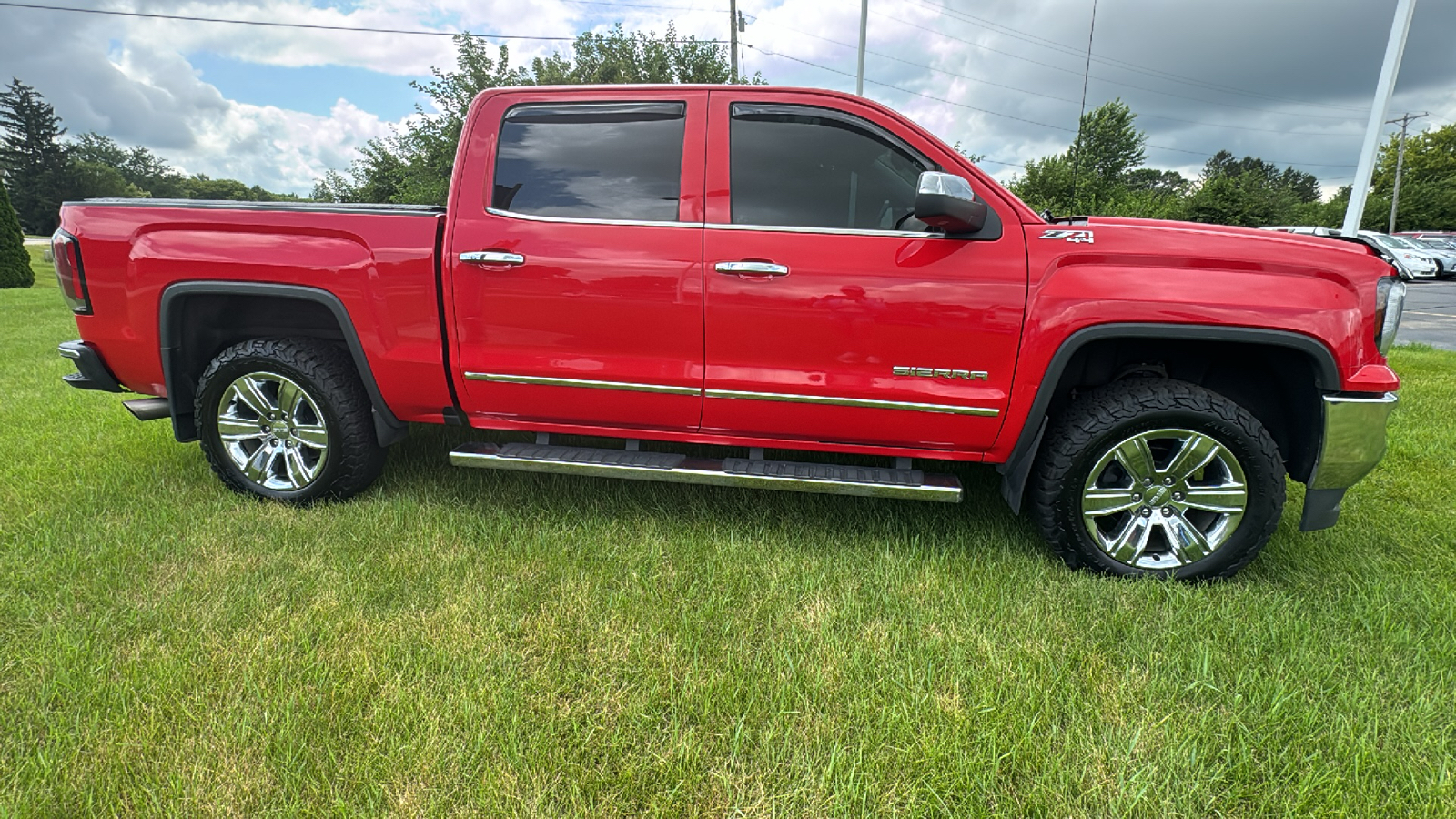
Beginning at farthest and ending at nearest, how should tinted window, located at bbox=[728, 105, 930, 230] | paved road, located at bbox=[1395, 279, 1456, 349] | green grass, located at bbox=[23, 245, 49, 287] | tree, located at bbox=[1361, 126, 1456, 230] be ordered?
tree, located at bbox=[1361, 126, 1456, 230]
green grass, located at bbox=[23, 245, 49, 287]
paved road, located at bbox=[1395, 279, 1456, 349]
tinted window, located at bbox=[728, 105, 930, 230]

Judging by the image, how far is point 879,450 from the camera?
9.46 feet

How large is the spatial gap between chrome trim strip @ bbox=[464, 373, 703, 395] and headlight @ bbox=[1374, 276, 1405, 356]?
2.50 m

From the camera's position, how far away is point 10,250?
15.2 m

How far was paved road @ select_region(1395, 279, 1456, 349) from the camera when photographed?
9.97 m

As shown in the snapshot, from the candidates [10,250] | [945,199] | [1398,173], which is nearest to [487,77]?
[10,250]

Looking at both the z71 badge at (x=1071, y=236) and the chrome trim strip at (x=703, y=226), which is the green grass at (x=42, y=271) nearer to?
the chrome trim strip at (x=703, y=226)

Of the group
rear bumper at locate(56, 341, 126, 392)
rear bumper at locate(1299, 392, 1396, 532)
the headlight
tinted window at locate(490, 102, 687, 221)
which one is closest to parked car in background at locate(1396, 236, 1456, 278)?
the headlight

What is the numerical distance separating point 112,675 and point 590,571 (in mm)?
1458

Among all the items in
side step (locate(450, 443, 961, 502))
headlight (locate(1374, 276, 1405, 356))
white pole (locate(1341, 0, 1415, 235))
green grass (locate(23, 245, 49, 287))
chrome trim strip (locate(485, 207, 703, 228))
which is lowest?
green grass (locate(23, 245, 49, 287))

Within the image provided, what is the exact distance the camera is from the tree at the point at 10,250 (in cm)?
1510

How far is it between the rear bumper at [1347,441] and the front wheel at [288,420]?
3.98 metres

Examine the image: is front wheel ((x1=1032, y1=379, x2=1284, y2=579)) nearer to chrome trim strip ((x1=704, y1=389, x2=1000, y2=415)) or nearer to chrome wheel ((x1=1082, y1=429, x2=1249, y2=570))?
chrome wheel ((x1=1082, y1=429, x2=1249, y2=570))

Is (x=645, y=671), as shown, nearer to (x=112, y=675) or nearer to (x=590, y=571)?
(x=590, y=571)

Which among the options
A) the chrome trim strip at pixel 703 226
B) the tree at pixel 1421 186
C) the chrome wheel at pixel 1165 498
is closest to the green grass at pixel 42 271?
the chrome trim strip at pixel 703 226
